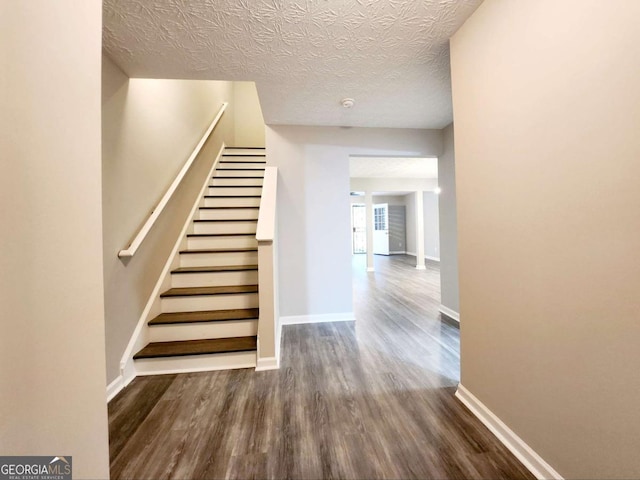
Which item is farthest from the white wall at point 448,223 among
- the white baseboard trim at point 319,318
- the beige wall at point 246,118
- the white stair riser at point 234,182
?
the beige wall at point 246,118

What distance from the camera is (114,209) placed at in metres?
1.67

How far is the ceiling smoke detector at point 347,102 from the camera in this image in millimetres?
2229

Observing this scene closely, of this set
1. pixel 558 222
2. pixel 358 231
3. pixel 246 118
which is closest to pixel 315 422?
pixel 558 222

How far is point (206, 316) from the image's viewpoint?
210cm

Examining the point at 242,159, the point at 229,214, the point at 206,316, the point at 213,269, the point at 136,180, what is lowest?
the point at 206,316

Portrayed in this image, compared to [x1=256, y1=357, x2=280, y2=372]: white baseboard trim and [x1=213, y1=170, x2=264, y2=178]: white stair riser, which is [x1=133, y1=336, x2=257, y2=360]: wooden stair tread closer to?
[x1=256, y1=357, x2=280, y2=372]: white baseboard trim

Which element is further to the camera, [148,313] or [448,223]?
[448,223]

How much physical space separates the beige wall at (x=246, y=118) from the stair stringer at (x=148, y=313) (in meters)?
2.74

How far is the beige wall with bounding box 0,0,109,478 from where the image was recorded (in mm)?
522

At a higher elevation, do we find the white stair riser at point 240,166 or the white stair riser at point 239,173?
the white stair riser at point 240,166

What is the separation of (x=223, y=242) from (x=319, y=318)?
145 cm

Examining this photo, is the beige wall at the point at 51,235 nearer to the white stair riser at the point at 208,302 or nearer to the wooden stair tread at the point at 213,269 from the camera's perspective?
the white stair riser at the point at 208,302

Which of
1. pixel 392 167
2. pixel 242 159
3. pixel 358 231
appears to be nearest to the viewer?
pixel 242 159

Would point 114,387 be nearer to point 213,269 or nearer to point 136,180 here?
point 213,269
